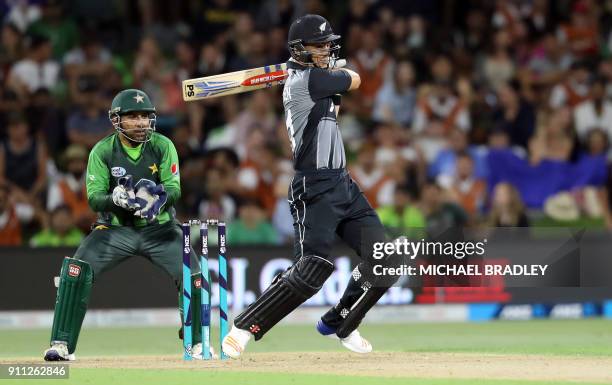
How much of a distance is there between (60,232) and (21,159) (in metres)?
1.45

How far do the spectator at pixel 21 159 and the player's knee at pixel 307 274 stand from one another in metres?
6.35

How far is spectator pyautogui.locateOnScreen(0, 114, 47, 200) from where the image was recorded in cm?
1411

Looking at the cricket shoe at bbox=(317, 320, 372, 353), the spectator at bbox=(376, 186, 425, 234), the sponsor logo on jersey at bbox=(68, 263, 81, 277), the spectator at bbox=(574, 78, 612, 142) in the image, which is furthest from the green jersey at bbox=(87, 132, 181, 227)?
the spectator at bbox=(574, 78, 612, 142)

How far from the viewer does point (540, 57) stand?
55.2 ft

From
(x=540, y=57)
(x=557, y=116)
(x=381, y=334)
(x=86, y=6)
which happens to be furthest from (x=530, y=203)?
(x=86, y=6)

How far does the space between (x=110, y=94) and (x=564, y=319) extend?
5572mm

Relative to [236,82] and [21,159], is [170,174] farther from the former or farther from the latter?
[21,159]

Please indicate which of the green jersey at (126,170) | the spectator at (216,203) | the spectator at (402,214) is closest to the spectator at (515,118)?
the spectator at (402,214)

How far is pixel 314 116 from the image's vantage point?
845cm

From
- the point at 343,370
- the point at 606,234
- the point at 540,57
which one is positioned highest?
the point at 540,57

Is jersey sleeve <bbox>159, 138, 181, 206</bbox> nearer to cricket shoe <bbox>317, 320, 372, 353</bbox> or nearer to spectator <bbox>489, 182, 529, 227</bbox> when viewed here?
cricket shoe <bbox>317, 320, 372, 353</bbox>

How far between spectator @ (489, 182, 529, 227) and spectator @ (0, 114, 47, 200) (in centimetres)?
472

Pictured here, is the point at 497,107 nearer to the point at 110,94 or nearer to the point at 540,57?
the point at 540,57

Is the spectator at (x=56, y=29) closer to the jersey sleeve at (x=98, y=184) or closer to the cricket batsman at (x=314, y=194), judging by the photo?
the jersey sleeve at (x=98, y=184)
